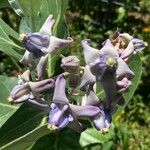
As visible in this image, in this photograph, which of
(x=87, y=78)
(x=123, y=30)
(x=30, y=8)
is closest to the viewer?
(x=87, y=78)

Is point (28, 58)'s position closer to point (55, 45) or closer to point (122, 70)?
point (55, 45)

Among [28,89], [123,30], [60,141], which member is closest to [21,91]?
[28,89]

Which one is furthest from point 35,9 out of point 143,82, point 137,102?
point 143,82

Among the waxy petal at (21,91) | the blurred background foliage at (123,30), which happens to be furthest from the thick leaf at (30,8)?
the blurred background foliage at (123,30)

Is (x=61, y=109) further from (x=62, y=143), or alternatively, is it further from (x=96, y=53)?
(x=62, y=143)

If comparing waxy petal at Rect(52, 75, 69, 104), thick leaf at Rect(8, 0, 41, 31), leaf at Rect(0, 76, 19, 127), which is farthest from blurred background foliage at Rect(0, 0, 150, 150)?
waxy petal at Rect(52, 75, 69, 104)

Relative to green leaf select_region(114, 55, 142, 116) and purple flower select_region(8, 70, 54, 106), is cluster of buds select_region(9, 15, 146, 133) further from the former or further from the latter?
green leaf select_region(114, 55, 142, 116)

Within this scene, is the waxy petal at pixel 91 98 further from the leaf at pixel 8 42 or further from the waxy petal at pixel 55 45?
the leaf at pixel 8 42
